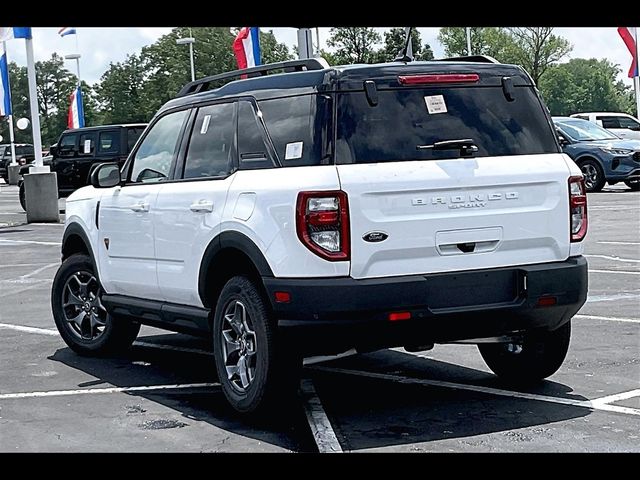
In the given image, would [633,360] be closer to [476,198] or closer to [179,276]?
[476,198]

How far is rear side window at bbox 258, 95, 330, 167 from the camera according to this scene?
238 inches

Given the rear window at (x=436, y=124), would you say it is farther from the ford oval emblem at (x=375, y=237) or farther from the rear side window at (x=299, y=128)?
the ford oval emblem at (x=375, y=237)

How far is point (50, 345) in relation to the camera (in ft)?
30.3

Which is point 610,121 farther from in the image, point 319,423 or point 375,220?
point 375,220

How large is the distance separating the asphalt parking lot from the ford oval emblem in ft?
3.02

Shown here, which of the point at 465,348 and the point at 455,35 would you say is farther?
the point at 455,35

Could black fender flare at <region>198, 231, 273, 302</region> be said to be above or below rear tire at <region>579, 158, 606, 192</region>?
above

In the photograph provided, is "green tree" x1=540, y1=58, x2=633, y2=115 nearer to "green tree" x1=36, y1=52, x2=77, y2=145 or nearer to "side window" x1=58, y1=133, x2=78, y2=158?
"green tree" x1=36, y1=52, x2=77, y2=145

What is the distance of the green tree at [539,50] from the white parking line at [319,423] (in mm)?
80319

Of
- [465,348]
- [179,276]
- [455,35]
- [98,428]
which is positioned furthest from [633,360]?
[455,35]

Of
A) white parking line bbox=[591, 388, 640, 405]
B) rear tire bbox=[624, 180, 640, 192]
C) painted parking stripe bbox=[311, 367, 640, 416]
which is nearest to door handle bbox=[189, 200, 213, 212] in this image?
painted parking stripe bbox=[311, 367, 640, 416]

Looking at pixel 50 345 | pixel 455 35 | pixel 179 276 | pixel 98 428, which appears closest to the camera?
pixel 98 428
